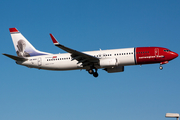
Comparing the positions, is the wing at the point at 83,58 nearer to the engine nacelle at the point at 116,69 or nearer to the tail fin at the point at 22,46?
the engine nacelle at the point at 116,69

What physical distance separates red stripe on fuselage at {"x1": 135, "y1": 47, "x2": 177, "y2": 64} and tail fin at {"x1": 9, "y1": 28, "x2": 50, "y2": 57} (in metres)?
16.5

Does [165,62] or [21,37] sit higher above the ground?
[21,37]

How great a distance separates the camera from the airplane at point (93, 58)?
4541 centimetres

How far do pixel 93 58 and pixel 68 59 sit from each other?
4621 millimetres

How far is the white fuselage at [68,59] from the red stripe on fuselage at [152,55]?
1.07 m

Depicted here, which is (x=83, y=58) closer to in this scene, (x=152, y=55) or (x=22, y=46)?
(x=152, y=55)

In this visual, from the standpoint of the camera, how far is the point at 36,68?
50.1m

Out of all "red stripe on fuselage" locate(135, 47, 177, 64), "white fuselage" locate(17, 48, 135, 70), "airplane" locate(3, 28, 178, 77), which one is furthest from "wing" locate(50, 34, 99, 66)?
"red stripe on fuselage" locate(135, 47, 177, 64)

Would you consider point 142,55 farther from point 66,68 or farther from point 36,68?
point 36,68

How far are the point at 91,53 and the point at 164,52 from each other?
11.7m

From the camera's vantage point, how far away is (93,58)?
151 feet

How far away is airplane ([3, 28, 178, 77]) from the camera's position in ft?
149

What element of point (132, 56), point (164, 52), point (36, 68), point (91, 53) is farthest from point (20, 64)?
point (164, 52)

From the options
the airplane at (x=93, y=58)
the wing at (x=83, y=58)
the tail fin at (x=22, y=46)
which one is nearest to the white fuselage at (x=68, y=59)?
the airplane at (x=93, y=58)
